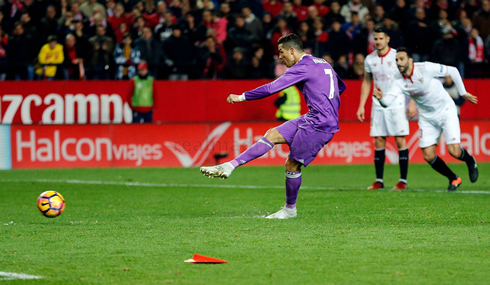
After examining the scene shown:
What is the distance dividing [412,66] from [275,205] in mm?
3117

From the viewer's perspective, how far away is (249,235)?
24.9 feet

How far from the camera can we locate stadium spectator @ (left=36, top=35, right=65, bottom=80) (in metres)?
20.0

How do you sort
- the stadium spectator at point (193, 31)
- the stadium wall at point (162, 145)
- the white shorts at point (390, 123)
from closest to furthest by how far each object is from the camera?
the white shorts at point (390, 123), the stadium wall at point (162, 145), the stadium spectator at point (193, 31)

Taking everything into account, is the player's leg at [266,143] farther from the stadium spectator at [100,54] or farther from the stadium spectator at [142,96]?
the stadium spectator at [100,54]

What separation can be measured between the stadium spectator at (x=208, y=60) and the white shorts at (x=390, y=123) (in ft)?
26.2

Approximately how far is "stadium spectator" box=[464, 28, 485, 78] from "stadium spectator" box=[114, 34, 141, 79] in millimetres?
8379

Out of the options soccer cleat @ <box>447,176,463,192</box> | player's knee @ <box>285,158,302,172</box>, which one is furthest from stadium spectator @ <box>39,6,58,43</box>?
player's knee @ <box>285,158,302,172</box>

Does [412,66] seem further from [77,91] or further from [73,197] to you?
[77,91]

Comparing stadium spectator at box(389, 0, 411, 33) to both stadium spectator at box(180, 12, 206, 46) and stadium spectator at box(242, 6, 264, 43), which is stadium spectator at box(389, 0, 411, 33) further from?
stadium spectator at box(180, 12, 206, 46)

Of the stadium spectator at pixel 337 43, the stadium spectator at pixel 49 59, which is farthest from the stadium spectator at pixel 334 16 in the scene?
the stadium spectator at pixel 49 59

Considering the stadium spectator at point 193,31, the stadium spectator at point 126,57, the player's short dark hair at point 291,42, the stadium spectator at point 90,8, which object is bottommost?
the stadium spectator at point 126,57

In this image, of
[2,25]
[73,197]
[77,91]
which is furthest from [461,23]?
[73,197]

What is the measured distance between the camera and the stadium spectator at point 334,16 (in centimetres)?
2212

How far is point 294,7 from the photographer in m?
22.6
